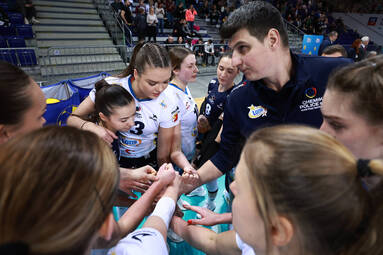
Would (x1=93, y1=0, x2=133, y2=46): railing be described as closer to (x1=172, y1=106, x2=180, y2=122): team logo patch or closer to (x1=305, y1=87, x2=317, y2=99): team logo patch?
(x1=172, y1=106, x2=180, y2=122): team logo patch

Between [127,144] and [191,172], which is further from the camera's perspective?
[127,144]

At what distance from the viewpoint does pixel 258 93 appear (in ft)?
5.09

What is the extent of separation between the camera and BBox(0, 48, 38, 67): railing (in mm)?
6074

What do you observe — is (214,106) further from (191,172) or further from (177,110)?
(191,172)

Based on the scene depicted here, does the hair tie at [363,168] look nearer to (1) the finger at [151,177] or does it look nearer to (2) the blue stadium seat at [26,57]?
(1) the finger at [151,177]

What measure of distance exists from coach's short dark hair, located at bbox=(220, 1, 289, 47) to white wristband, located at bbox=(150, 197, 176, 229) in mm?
1150

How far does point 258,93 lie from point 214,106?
3.70 feet

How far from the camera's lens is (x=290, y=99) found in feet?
4.69

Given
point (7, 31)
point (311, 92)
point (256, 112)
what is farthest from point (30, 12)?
point (311, 92)

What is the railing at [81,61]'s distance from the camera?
658cm

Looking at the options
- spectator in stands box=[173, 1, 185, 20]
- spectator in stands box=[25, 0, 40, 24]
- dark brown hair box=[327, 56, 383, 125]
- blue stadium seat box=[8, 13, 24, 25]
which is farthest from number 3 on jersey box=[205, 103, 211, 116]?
spectator in stands box=[173, 1, 185, 20]

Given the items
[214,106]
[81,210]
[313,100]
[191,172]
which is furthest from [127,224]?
[214,106]

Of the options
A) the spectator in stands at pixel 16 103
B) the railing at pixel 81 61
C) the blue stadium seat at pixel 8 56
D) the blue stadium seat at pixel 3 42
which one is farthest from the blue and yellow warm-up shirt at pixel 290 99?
the blue stadium seat at pixel 3 42

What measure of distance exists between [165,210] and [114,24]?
9.61 metres
